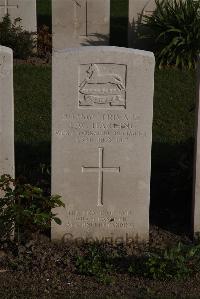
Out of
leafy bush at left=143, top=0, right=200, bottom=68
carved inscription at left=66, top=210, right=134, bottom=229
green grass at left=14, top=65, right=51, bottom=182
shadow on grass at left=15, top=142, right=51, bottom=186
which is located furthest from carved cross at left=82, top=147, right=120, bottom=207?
leafy bush at left=143, top=0, right=200, bottom=68

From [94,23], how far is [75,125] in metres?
6.79

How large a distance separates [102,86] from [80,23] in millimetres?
6835

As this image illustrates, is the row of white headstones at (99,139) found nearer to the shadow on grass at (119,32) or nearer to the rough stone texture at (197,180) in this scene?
the rough stone texture at (197,180)

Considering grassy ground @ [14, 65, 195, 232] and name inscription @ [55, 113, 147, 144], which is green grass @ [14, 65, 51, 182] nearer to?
grassy ground @ [14, 65, 195, 232]

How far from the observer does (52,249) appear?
660 cm

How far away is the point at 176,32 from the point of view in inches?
483

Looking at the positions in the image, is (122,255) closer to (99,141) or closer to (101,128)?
(99,141)

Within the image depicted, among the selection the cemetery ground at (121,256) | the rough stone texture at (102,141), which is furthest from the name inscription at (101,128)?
the cemetery ground at (121,256)

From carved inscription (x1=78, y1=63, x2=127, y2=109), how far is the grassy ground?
118 cm

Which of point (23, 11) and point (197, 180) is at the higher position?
point (23, 11)

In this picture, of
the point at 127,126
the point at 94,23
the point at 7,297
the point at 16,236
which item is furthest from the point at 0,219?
the point at 94,23

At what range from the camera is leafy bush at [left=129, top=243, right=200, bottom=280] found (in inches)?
234

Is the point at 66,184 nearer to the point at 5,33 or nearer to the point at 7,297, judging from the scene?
the point at 7,297

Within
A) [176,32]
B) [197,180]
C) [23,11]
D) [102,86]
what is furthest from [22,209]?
[23,11]
